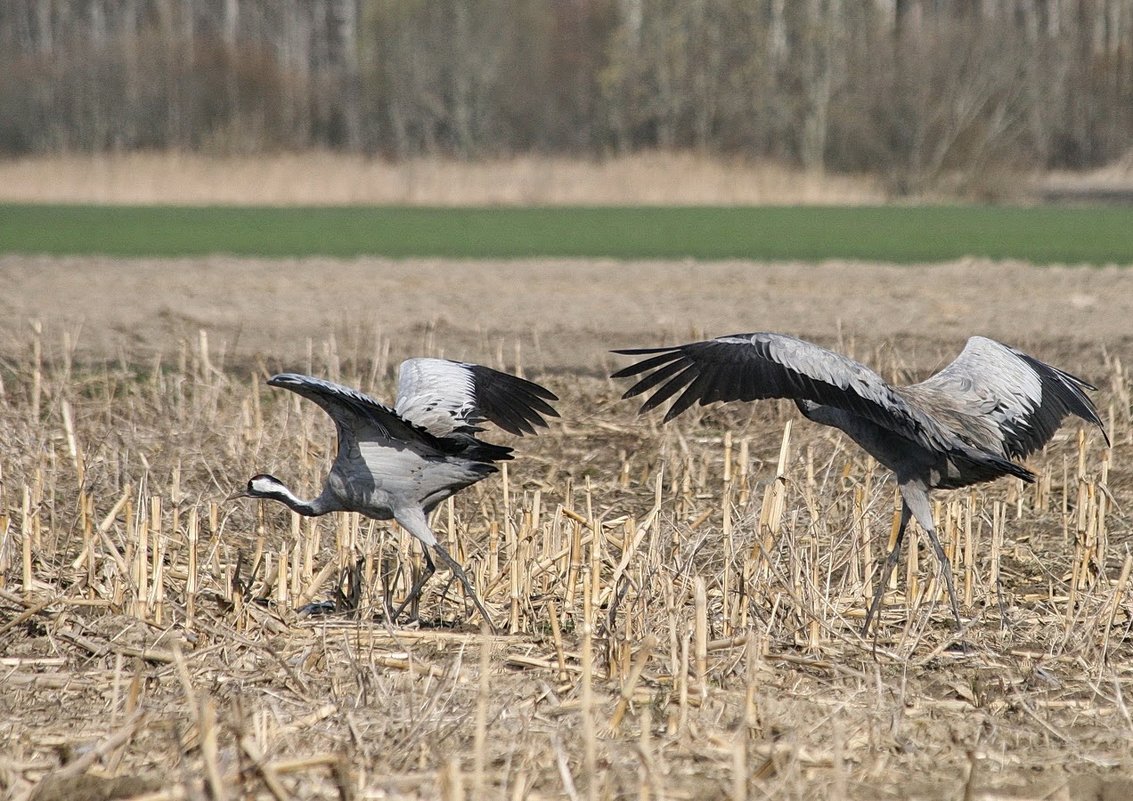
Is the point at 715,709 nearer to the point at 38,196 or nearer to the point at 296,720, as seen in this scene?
the point at 296,720

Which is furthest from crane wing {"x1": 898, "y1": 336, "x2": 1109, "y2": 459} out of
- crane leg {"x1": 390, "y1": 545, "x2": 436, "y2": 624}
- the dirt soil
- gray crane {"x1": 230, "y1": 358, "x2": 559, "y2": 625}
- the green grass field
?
the green grass field

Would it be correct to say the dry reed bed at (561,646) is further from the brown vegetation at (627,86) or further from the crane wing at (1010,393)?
the brown vegetation at (627,86)

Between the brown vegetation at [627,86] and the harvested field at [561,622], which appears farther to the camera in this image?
the brown vegetation at [627,86]

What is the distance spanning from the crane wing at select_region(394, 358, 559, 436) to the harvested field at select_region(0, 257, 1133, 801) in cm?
47

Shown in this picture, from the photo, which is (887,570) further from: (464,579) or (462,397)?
(462,397)

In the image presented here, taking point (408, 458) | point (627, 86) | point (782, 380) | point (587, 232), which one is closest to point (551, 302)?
point (408, 458)

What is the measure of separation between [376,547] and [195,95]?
171 feet

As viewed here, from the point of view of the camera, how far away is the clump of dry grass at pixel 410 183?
39.8m

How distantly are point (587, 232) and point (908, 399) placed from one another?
22529 millimetres

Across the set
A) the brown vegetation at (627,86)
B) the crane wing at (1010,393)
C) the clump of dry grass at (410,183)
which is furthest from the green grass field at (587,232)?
the crane wing at (1010,393)

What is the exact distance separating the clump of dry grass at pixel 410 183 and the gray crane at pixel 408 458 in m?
32.5

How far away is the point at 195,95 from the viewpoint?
56.4 m

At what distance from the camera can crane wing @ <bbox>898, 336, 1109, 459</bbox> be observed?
6730 millimetres

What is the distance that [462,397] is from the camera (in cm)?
668
